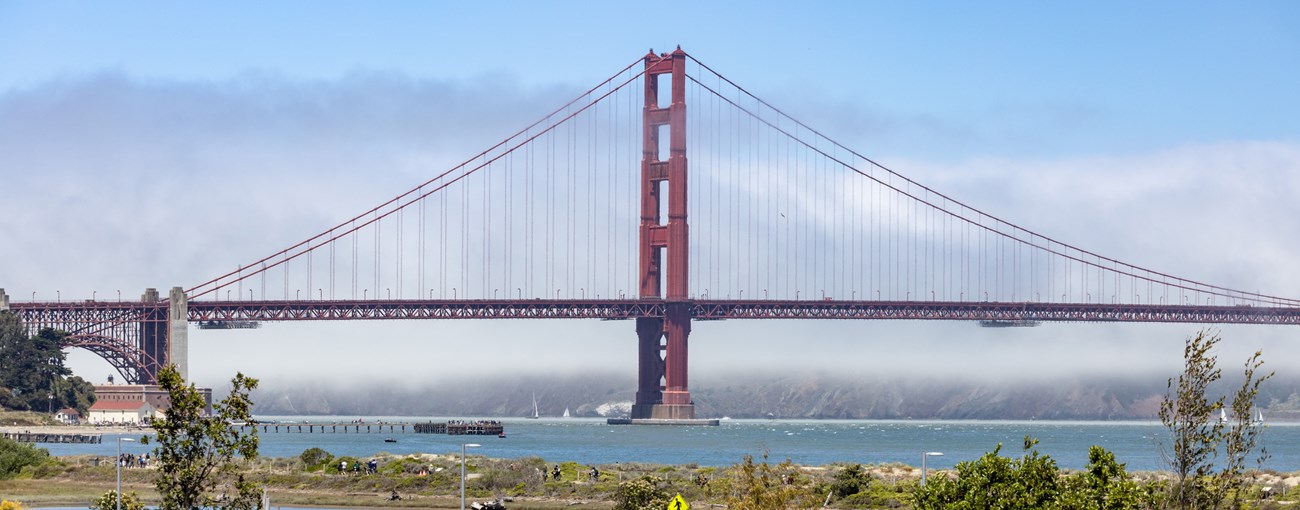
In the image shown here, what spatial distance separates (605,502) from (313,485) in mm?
14349

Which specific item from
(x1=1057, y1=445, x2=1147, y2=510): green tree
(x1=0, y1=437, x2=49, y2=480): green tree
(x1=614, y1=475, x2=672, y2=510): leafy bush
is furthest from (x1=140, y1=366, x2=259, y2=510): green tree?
(x1=0, y1=437, x2=49, y2=480): green tree

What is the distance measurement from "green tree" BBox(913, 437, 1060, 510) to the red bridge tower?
12091cm

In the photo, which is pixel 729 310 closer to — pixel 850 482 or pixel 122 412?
pixel 122 412

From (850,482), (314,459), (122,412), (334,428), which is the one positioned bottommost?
(334,428)

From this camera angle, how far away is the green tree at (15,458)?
249ft

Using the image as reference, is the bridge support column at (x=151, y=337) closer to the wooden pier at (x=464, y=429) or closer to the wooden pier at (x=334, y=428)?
the wooden pier at (x=334, y=428)

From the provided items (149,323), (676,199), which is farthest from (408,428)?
(676,199)

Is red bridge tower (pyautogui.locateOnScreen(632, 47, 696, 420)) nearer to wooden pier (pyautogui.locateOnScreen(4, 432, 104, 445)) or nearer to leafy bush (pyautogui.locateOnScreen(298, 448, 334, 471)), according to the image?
wooden pier (pyautogui.locateOnScreen(4, 432, 104, 445))

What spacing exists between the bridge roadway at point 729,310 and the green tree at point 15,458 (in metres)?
67.0

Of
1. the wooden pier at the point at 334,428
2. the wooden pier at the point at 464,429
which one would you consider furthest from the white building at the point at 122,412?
the wooden pier at the point at 464,429

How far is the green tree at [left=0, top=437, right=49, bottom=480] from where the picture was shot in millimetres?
75750

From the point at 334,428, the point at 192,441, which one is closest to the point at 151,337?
the point at 334,428

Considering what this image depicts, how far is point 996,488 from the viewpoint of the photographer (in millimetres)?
28484

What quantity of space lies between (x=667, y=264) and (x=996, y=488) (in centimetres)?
12399
